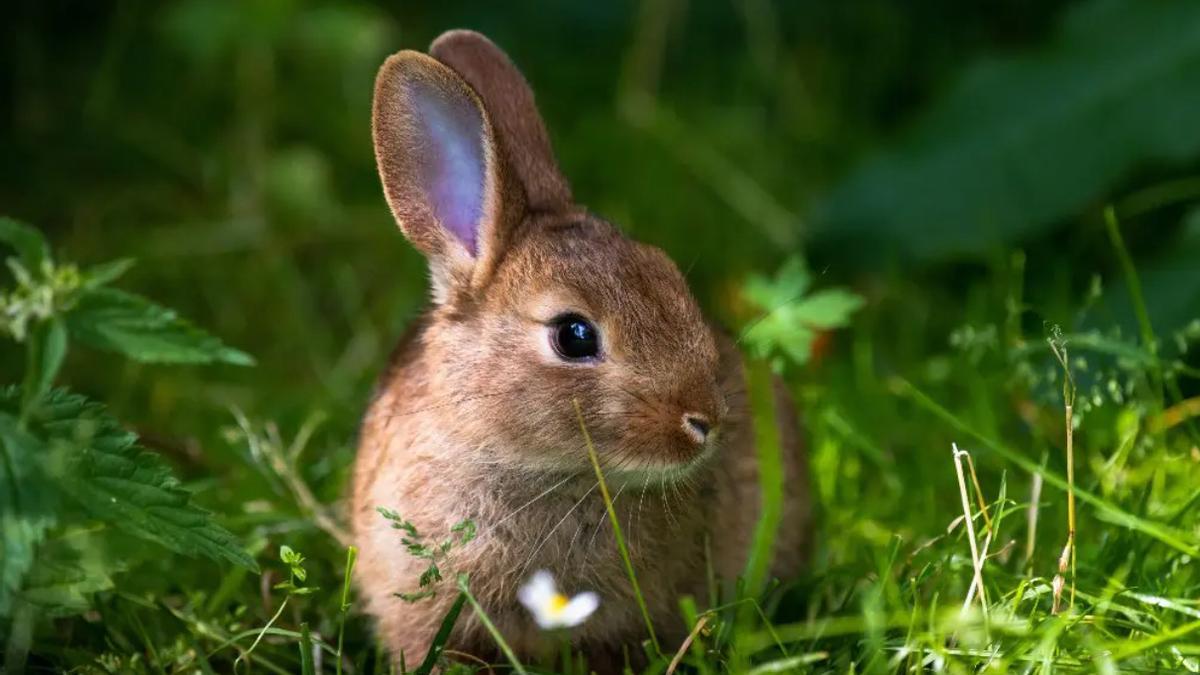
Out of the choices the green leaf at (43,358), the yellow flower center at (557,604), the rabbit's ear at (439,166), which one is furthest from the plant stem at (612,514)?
the green leaf at (43,358)

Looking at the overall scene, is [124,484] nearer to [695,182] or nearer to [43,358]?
[43,358]

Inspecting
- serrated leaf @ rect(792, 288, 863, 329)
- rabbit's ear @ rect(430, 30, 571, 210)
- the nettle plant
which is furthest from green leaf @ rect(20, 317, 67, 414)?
serrated leaf @ rect(792, 288, 863, 329)

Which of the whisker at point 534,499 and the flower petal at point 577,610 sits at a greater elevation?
the whisker at point 534,499

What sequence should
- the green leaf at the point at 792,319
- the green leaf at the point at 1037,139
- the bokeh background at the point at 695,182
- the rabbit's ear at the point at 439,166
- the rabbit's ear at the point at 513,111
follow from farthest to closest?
the green leaf at the point at 1037,139
the bokeh background at the point at 695,182
the green leaf at the point at 792,319
the rabbit's ear at the point at 513,111
the rabbit's ear at the point at 439,166

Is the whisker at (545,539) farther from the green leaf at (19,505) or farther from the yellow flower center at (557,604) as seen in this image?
the green leaf at (19,505)

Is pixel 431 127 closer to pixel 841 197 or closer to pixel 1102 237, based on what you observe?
pixel 841 197

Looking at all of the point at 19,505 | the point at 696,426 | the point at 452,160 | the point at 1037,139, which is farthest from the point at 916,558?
the point at 1037,139

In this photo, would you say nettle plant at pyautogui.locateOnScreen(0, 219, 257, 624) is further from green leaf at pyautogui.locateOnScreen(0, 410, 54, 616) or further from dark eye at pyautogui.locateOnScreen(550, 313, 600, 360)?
dark eye at pyautogui.locateOnScreen(550, 313, 600, 360)
